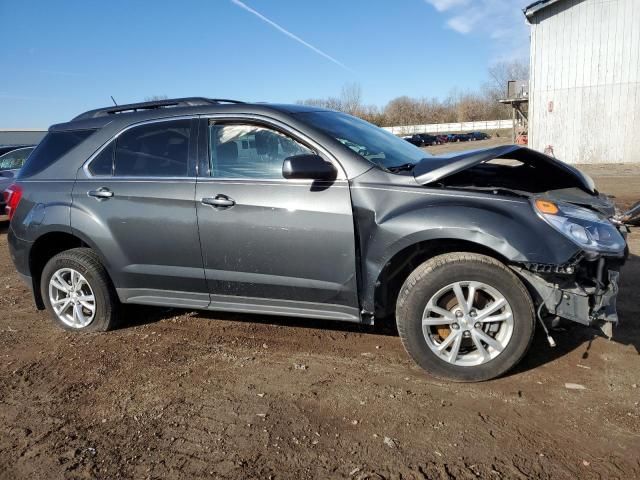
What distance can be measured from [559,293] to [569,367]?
2.35ft

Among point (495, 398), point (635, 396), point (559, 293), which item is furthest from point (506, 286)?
point (635, 396)

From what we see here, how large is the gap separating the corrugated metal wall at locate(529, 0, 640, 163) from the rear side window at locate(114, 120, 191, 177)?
21.7 m

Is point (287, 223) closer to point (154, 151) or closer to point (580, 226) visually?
point (154, 151)

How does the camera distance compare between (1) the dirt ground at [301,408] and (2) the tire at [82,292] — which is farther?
(2) the tire at [82,292]

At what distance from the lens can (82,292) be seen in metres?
4.63

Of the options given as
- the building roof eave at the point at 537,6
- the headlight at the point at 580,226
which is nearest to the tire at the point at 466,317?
the headlight at the point at 580,226

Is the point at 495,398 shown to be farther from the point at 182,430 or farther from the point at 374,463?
the point at 182,430

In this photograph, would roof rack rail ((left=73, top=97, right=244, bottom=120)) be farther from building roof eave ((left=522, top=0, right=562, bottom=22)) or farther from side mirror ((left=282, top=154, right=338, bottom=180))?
building roof eave ((left=522, top=0, right=562, bottom=22))

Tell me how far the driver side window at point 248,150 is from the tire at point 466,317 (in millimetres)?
1257

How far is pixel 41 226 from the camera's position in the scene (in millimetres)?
4559

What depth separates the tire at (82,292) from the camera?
4.48 metres

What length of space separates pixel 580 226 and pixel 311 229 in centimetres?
169

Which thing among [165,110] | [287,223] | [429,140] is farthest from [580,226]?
[429,140]

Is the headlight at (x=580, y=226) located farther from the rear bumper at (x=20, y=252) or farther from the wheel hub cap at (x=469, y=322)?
the rear bumper at (x=20, y=252)
